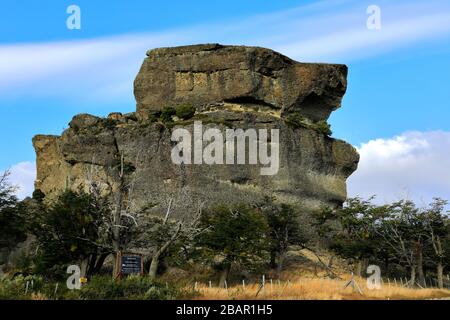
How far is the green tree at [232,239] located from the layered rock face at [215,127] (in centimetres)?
970

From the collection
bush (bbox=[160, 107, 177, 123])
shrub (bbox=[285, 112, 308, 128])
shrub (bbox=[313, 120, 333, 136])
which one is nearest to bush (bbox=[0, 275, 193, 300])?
bush (bbox=[160, 107, 177, 123])

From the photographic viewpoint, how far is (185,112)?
6272cm

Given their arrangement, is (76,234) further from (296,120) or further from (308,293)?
(296,120)

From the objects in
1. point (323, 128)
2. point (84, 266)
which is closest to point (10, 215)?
point (84, 266)

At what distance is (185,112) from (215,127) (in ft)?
18.3

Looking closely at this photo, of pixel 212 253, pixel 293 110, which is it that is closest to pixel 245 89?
pixel 293 110

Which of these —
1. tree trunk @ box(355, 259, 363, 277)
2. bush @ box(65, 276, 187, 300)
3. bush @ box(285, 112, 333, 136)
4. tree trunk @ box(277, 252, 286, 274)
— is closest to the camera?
bush @ box(65, 276, 187, 300)

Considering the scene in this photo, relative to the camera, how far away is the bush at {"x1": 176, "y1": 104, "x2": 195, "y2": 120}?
62750 millimetres

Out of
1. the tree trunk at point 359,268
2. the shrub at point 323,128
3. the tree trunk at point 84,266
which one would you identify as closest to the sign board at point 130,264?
the tree trunk at point 84,266

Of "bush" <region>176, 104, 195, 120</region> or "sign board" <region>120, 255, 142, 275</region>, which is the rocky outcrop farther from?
"sign board" <region>120, 255, 142, 275</region>

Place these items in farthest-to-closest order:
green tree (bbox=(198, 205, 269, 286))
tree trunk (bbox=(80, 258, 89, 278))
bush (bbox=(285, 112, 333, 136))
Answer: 1. bush (bbox=(285, 112, 333, 136))
2. green tree (bbox=(198, 205, 269, 286))
3. tree trunk (bbox=(80, 258, 89, 278))

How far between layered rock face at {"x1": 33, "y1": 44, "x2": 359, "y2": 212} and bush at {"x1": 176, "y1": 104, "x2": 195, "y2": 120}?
0.46 meters
